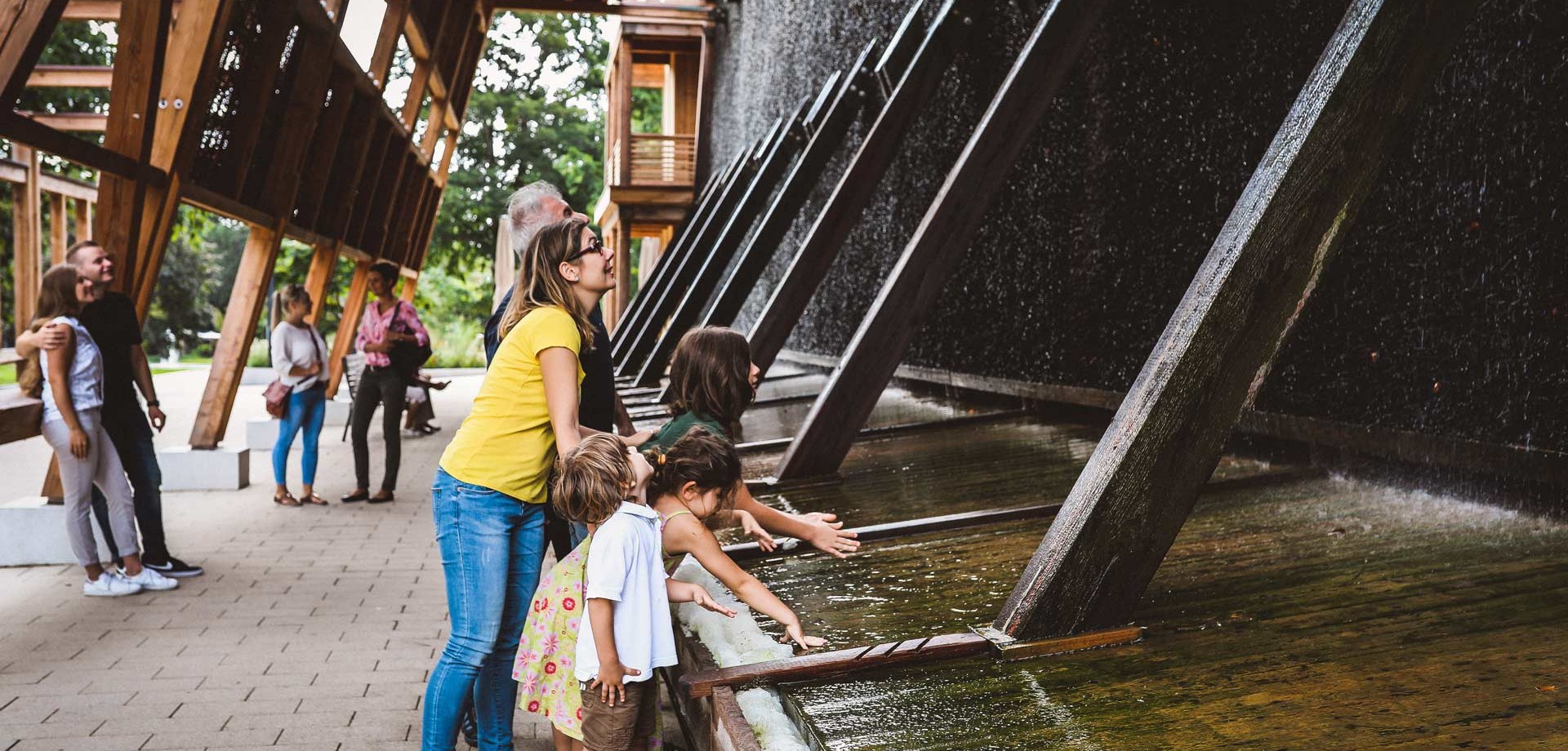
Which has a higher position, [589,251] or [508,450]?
[589,251]

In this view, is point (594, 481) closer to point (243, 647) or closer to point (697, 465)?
point (697, 465)

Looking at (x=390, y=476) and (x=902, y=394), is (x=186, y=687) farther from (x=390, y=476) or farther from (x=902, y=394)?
(x=902, y=394)

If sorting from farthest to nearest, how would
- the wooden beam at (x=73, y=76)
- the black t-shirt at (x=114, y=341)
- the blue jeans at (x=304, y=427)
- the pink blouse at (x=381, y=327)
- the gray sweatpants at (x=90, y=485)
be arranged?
the wooden beam at (x=73, y=76) → the pink blouse at (x=381, y=327) → the blue jeans at (x=304, y=427) → the black t-shirt at (x=114, y=341) → the gray sweatpants at (x=90, y=485)

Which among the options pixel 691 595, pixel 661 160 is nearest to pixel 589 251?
pixel 691 595

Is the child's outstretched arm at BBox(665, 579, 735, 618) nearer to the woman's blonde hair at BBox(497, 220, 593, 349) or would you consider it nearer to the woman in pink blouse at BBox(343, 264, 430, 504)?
the woman's blonde hair at BBox(497, 220, 593, 349)

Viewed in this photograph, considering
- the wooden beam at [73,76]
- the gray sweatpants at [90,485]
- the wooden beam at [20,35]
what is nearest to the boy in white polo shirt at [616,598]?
the wooden beam at [20,35]

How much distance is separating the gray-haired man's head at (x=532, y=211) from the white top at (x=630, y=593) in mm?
1074

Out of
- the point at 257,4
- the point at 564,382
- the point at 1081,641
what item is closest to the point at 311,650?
the point at 564,382

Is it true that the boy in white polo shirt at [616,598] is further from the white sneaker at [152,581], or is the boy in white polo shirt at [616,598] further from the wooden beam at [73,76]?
the wooden beam at [73,76]

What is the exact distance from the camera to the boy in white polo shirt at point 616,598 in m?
2.47

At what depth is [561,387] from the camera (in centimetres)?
272

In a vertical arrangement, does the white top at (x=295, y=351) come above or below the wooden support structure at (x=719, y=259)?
below

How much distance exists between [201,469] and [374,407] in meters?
1.85

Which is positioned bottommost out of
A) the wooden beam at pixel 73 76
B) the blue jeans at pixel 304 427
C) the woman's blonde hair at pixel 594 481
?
the blue jeans at pixel 304 427
